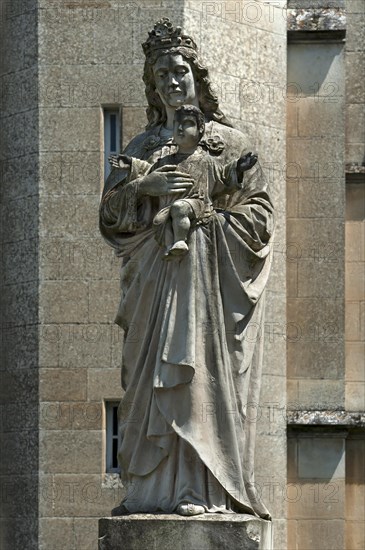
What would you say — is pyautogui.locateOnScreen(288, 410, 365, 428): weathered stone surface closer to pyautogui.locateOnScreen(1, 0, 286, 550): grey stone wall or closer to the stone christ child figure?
pyautogui.locateOnScreen(1, 0, 286, 550): grey stone wall

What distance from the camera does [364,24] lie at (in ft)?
80.3

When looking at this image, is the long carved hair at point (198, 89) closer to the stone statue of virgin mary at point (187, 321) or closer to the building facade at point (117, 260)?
the stone statue of virgin mary at point (187, 321)

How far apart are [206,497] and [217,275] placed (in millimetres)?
1557

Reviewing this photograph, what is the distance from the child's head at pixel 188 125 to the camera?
16141 mm

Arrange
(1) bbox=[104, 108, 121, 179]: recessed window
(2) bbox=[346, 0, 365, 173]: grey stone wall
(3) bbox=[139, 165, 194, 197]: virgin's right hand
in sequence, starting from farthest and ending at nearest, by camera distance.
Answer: (2) bbox=[346, 0, 365, 173]: grey stone wall
(1) bbox=[104, 108, 121, 179]: recessed window
(3) bbox=[139, 165, 194, 197]: virgin's right hand

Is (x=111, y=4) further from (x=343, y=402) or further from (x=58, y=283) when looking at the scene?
(x=343, y=402)

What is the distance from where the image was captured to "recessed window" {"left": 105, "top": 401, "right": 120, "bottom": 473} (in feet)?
74.0

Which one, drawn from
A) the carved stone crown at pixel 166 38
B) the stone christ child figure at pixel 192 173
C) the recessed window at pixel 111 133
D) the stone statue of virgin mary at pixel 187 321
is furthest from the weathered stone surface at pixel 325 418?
the carved stone crown at pixel 166 38

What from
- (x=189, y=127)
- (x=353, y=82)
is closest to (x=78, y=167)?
(x=353, y=82)

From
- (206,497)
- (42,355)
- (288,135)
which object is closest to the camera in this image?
(206,497)

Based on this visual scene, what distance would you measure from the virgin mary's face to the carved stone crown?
0.29 ft

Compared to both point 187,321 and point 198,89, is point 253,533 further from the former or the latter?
point 198,89

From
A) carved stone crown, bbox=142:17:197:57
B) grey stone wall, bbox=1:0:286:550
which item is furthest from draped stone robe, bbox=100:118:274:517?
grey stone wall, bbox=1:0:286:550

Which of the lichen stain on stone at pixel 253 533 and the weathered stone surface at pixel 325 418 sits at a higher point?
the weathered stone surface at pixel 325 418
